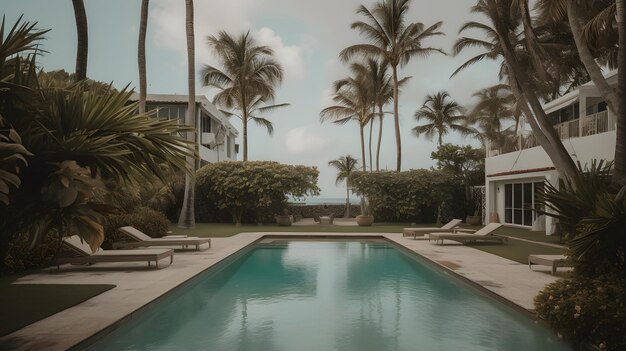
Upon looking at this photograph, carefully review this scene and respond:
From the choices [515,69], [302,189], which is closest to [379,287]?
[515,69]

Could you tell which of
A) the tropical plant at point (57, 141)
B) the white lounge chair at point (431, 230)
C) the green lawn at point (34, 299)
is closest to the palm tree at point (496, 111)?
the white lounge chair at point (431, 230)

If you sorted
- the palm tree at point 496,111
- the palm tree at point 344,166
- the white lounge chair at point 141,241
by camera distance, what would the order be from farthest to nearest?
the palm tree at point 344,166
the palm tree at point 496,111
the white lounge chair at point 141,241

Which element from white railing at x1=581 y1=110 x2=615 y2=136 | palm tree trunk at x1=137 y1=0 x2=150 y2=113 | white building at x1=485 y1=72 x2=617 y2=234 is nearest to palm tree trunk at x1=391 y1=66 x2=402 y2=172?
white building at x1=485 y1=72 x2=617 y2=234

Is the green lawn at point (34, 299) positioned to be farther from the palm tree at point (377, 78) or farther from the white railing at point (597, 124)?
the palm tree at point (377, 78)

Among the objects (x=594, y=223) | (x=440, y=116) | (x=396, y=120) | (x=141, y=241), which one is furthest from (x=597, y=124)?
(x=440, y=116)

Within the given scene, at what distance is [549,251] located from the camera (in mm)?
12969

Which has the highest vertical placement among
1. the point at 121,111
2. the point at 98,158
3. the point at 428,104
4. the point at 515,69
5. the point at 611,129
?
the point at 428,104

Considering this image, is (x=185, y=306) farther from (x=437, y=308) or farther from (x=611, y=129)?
(x=611, y=129)

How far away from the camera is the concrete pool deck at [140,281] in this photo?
5.24 meters

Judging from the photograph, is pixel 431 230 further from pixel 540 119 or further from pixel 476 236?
pixel 540 119

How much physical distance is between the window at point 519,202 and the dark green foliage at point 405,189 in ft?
10.8

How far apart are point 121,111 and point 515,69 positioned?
1224cm

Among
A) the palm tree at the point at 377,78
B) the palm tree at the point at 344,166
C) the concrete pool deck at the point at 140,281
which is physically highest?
the palm tree at the point at 377,78

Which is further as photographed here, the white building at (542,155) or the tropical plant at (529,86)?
the white building at (542,155)
